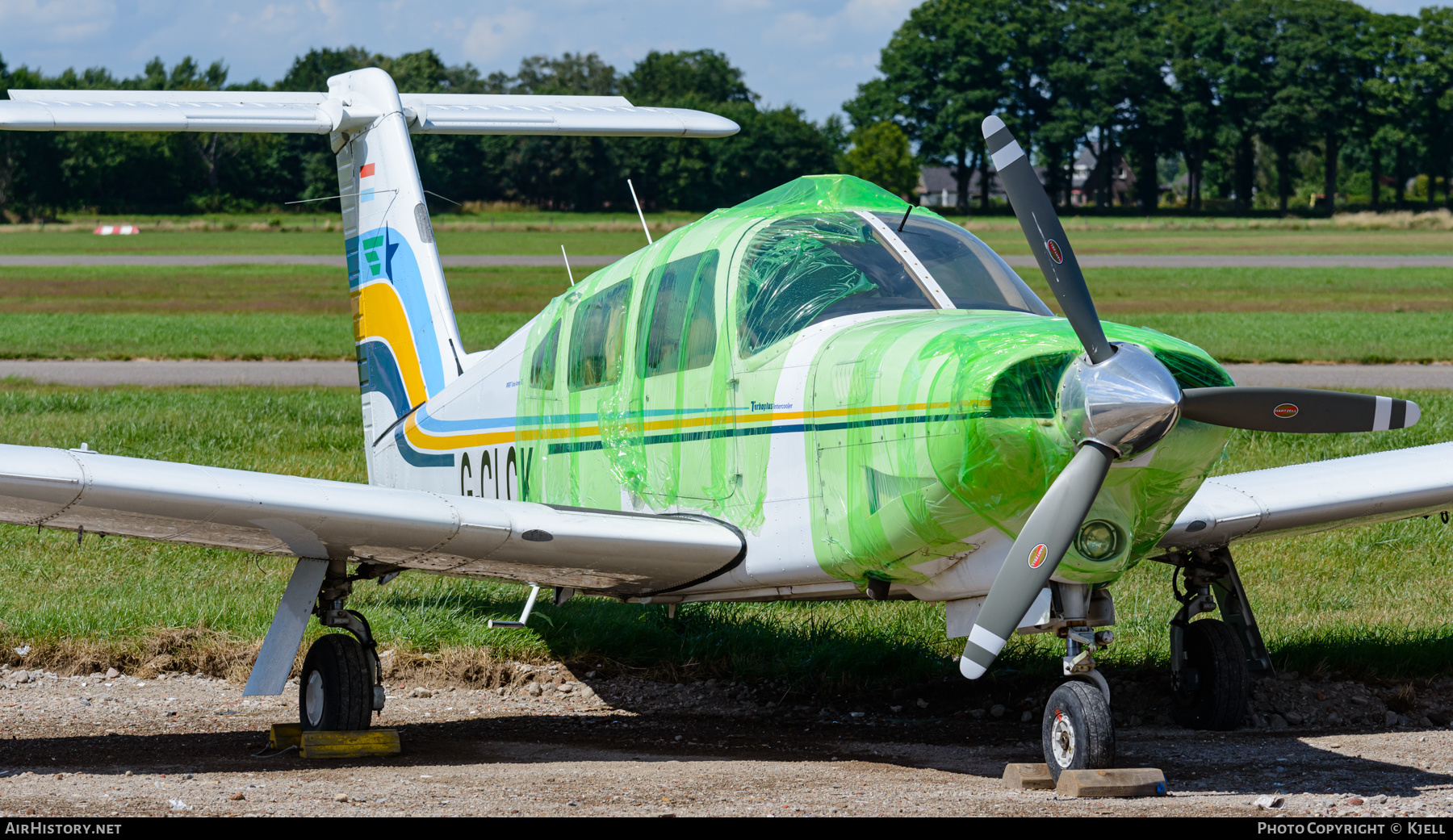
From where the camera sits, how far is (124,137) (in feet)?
310

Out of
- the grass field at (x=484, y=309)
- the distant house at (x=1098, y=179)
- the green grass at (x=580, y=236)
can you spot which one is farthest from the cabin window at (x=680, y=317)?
the distant house at (x=1098, y=179)

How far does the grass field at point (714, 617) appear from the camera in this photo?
8414 mm

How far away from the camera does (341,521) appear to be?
6.09 m

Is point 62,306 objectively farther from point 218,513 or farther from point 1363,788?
point 1363,788

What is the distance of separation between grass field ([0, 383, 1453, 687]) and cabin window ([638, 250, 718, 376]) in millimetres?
2631

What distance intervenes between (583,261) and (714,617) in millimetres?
38976

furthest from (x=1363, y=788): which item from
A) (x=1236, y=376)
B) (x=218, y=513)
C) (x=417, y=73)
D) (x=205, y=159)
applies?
(x=417, y=73)

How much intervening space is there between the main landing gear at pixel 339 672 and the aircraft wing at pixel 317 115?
302 cm

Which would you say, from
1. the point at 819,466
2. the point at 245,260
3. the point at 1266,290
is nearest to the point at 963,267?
the point at 819,466

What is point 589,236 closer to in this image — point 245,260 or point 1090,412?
point 245,260

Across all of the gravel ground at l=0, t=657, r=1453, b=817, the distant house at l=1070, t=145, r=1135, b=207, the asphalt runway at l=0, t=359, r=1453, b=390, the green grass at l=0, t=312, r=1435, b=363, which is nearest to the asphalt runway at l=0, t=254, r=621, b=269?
the green grass at l=0, t=312, r=1435, b=363

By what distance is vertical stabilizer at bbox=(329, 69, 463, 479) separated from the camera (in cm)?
927

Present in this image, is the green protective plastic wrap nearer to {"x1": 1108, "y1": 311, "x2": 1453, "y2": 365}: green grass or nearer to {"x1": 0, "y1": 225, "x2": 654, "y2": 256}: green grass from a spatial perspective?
{"x1": 1108, "y1": 311, "x2": 1453, "y2": 365}: green grass

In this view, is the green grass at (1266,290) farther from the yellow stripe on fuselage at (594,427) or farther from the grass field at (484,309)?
the yellow stripe on fuselage at (594,427)
